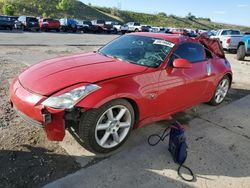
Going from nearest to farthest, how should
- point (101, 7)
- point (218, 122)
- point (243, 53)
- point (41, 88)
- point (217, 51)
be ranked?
point (41, 88) < point (218, 122) < point (217, 51) < point (243, 53) < point (101, 7)

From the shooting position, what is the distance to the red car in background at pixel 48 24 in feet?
91.8

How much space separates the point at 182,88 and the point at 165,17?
75918 millimetres

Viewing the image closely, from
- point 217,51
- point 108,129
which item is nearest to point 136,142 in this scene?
point 108,129

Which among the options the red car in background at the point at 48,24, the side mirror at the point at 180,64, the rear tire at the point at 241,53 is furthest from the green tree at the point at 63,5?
the side mirror at the point at 180,64

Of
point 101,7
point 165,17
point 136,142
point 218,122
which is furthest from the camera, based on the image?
point 165,17

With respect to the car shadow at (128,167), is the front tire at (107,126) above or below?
above

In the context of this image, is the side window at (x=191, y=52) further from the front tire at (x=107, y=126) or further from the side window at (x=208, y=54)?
the front tire at (x=107, y=126)

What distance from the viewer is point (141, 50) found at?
420 cm

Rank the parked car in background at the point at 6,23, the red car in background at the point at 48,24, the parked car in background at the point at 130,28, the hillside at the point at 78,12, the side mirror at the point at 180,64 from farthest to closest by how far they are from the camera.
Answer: the hillside at the point at 78,12 < the parked car in background at the point at 130,28 < the red car in background at the point at 48,24 < the parked car in background at the point at 6,23 < the side mirror at the point at 180,64

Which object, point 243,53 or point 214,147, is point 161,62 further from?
point 243,53

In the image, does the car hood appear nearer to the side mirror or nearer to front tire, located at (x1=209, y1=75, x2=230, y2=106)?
the side mirror

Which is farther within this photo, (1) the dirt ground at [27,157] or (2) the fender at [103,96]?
(2) the fender at [103,96]

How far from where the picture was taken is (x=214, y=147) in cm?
379

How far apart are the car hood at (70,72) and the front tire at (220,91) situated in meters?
2.38
